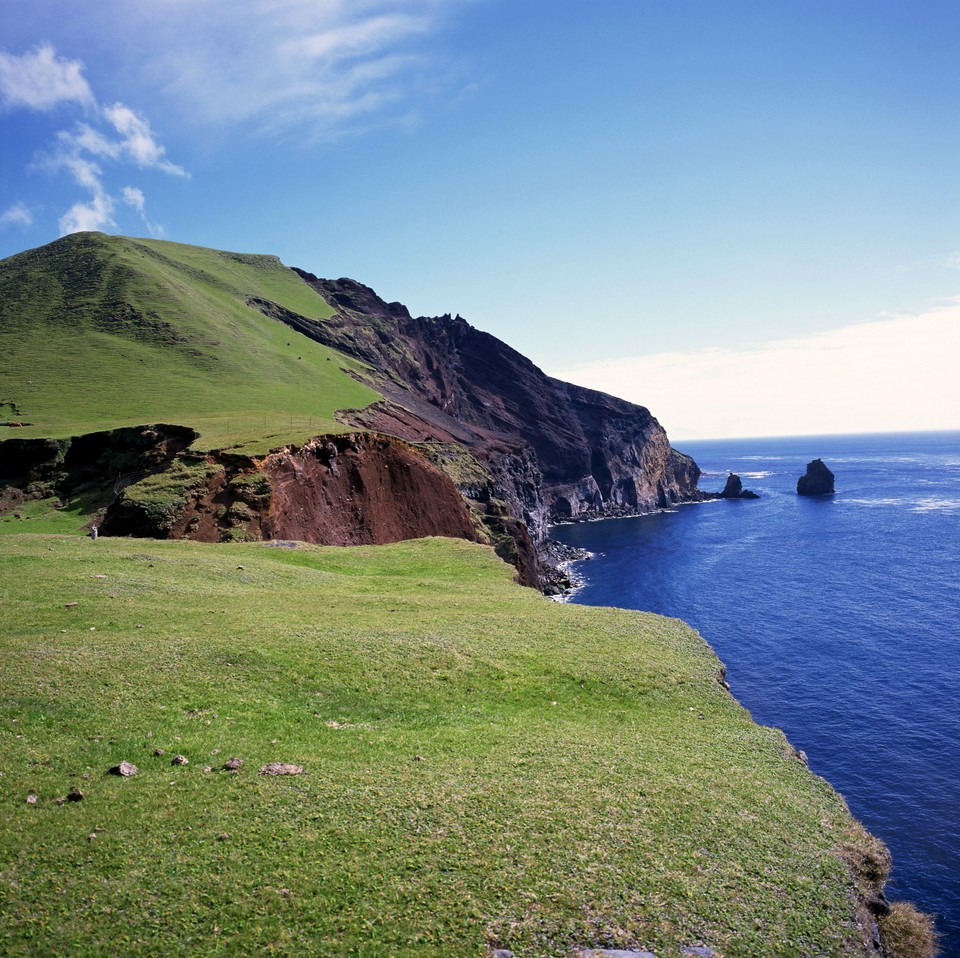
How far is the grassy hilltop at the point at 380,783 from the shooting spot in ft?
39.1

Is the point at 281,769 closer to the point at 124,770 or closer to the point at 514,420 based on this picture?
the point at 124,770

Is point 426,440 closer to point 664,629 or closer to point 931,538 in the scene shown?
point 664,629

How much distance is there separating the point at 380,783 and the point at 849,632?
215ft

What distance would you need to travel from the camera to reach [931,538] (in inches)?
4348

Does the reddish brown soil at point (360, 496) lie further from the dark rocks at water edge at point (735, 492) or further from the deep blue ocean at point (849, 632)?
the dark rocks at water edge at point (735, 492)

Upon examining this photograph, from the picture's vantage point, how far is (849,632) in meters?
66.4

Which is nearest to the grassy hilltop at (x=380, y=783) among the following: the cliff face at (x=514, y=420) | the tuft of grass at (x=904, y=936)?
the tuft of grass at (x=904, y=936)

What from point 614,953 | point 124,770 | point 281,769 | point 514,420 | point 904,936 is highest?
point 514,420

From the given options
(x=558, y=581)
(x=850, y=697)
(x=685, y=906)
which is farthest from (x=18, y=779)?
(x=558, y=581)

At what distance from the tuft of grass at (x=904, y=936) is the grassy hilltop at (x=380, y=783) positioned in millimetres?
201

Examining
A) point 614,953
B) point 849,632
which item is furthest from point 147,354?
point 614,953

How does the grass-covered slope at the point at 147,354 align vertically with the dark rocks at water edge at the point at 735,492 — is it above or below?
above

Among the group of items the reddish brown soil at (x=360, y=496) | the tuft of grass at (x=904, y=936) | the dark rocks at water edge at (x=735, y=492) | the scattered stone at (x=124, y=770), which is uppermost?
the reddish brown soil at (x=360, y=496)

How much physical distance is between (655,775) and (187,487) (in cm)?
3904
